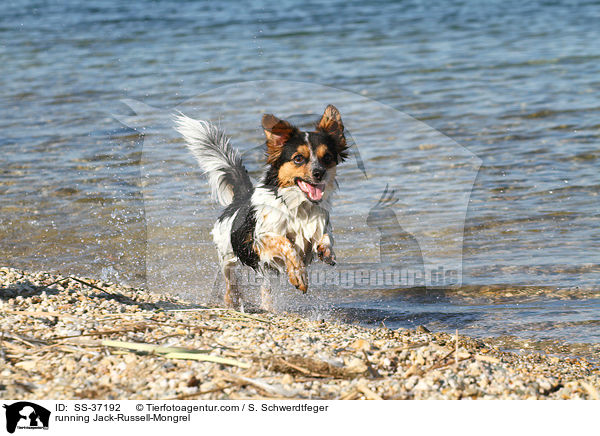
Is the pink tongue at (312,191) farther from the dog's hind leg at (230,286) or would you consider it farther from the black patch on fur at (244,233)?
the dog's hind leg at (230,286)

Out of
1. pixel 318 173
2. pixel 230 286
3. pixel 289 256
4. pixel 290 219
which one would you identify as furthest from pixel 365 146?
pixel 318 173

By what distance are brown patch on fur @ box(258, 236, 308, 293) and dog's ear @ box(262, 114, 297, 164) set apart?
50 centimetres

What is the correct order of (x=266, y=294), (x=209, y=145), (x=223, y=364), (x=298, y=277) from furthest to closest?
(x=209, y=145) → (x=266, y=294) → (x=298, y=277) → (x=223, y=364)

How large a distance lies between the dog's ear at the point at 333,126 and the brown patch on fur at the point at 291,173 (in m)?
0.27

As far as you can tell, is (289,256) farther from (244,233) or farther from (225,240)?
(225,240)

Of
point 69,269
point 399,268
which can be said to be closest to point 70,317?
point 69,269

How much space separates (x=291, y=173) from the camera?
4.38 meters

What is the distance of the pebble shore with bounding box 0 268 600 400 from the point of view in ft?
9.04

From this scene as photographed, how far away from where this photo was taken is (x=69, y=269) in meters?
5.49

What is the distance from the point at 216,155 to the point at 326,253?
3.63 feet

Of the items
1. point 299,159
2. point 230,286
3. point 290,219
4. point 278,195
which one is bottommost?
point 230,286

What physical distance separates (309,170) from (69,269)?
7.32ft

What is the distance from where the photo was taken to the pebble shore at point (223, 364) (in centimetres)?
276

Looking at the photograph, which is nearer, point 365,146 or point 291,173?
point 291,173
